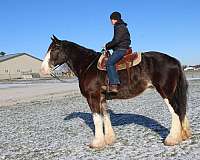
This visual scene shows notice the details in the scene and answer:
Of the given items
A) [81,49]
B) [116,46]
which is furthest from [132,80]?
[81,49]

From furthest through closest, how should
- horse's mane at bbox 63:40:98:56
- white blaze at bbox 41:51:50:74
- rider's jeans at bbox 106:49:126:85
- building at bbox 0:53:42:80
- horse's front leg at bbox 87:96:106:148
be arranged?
building at bbox 0:53:42:80 → horse's mane at bbox 63:40:98:56 → white blaze at bbox 41:51:50:74 → horse's front leg at bbox 87:96:106:148 → rider's jeans at bbox 106:49:126:85

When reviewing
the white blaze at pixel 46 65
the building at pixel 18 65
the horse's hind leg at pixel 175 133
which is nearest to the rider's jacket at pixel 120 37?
the white blaze at pixel 46 65

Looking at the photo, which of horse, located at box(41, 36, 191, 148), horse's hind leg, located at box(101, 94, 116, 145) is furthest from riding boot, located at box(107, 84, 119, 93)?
horse's hind leg, located at box(101, 94, 116, 145)

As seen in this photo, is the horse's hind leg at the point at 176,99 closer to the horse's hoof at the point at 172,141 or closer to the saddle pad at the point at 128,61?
the horse's hoof at the point at 172,141

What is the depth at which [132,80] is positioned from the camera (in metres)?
8.99

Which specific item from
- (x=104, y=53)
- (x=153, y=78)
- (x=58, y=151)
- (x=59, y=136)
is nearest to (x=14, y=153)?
(x=58, y=151)

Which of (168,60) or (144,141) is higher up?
(168,60)

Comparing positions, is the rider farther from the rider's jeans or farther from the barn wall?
the barn wall

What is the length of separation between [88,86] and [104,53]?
3.08 ft

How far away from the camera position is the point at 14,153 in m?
9.67

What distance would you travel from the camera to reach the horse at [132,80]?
880 cm

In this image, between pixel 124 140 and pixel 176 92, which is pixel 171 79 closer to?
pixel 176 92

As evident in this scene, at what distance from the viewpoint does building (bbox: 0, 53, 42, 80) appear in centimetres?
11681

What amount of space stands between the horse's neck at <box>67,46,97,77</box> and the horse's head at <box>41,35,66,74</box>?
243 mm
